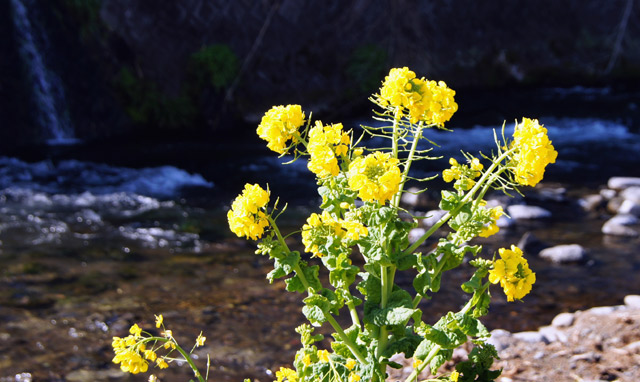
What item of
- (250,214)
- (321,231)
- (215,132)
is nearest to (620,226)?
(321,231)

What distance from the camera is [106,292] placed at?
4.67 meters

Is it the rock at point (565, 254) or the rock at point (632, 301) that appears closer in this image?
the rock at point (632, 301)

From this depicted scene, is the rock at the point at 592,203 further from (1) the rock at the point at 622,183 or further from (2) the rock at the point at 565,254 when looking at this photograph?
(2) the rock at the point at 565,254

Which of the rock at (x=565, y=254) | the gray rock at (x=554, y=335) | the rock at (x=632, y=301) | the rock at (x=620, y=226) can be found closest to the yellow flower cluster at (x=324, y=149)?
the gray rock at (x=554, y=335)

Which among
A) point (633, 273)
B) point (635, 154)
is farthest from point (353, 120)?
point (633, 273)

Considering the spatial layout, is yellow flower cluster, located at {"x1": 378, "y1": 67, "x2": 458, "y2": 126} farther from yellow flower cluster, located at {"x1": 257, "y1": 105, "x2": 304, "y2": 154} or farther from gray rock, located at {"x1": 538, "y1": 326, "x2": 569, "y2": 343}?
gray rock, located at {"x1": 538, "y1": 326, "x2": 569, "y2": 343}

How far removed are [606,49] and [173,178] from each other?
10.4m

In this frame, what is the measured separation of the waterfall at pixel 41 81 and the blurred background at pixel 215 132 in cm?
2

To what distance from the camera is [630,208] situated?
6367mm

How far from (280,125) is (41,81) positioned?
29.3ft

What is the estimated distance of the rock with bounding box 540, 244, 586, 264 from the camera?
524 centimetres

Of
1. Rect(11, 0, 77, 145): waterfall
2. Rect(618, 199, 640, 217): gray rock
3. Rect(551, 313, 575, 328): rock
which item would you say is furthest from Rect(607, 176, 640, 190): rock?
Rect(11, 0, 77, 145): waterfall

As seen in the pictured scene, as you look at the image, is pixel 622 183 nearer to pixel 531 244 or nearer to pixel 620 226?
pixel 620 226

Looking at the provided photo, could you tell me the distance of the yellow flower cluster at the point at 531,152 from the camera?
179 centimetres
